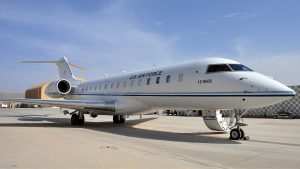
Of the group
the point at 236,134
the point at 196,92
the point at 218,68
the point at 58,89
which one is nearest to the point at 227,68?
the point at 218,68

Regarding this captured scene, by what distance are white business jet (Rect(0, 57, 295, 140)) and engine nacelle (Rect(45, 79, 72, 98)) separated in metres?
4.26

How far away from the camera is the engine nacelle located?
2058cm

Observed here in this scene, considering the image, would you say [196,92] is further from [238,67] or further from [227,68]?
[238,67]

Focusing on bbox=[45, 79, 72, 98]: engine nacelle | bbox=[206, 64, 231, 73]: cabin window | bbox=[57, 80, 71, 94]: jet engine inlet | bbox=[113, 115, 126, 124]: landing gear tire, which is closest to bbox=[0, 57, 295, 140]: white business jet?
bbox=[206, 64, 231, 73]: cabin window

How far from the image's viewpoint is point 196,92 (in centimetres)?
1050

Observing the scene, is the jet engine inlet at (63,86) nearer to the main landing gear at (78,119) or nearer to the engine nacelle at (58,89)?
the engine nacelle at (58,89)

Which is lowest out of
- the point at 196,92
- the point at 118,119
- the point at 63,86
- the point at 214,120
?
the point at 118,119

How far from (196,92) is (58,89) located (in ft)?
42.8

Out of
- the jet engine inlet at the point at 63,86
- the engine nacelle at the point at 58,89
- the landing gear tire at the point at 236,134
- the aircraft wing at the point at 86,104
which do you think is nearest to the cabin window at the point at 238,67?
the landing gear tire at the point at 236,134

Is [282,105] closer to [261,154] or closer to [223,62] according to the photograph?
[223,62]

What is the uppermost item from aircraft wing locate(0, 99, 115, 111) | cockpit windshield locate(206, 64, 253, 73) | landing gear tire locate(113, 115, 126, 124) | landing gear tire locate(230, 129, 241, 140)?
cockpit windshield locate(206, 64, 253, 73)

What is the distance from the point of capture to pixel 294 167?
18.1 ft

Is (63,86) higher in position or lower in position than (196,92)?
higher

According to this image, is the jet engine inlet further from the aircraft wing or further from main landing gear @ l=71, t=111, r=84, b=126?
the aircraft wing
